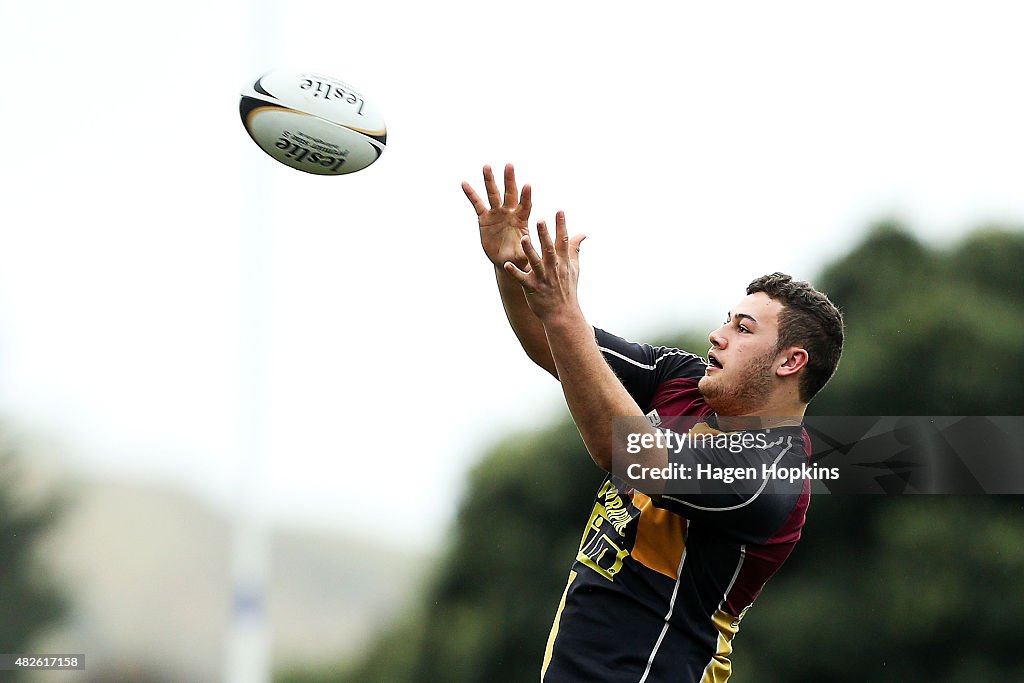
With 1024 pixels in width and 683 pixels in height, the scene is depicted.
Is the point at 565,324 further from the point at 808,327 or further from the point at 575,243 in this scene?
the point at 808,327

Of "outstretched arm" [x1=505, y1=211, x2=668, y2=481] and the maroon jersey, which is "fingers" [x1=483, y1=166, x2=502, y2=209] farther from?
the maroon jersey

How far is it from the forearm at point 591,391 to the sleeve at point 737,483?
0.11m

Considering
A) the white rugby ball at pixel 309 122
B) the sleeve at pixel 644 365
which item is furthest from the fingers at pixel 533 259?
the white rugby ball at pixel 309 122

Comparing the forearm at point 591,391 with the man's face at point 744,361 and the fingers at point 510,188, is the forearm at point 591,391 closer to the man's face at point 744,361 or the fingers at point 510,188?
the man's face at point 744,361

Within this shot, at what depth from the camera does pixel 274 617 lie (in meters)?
12.2

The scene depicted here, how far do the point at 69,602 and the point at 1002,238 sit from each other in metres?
10.6

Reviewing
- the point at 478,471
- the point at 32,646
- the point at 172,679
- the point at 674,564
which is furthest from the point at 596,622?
the point at 172,679

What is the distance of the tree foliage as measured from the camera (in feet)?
31.7

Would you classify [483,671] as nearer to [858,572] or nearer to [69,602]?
[858,572]

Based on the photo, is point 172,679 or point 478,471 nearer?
point 478,471

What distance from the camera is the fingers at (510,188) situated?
3.63 m

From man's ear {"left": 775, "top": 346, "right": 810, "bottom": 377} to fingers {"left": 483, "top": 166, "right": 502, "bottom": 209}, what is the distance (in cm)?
109

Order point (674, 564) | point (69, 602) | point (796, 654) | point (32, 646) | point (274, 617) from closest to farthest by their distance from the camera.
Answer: point (674, 564) < point (796, 654) < point (32, 646) < point (69, 602) < point (274, 617)

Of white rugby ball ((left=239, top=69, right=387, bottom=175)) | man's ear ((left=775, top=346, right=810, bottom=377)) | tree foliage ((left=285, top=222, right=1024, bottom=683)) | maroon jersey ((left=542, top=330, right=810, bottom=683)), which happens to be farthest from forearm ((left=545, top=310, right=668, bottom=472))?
tree foliage ((left=285, top=222, right=1024, bottom=683))
